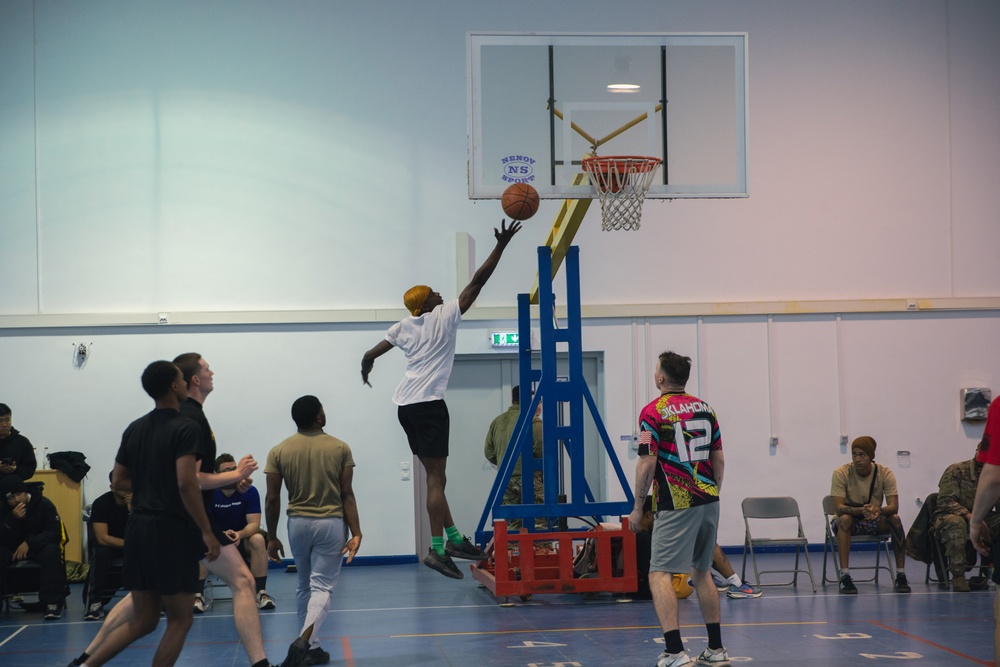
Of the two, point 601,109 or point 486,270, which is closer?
point 486,270

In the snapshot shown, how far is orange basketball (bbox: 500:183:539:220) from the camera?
25.1ft

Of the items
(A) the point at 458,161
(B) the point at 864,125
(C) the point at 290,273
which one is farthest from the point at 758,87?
(C) the point at 290,273

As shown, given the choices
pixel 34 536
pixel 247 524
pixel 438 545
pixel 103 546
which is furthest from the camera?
pixel 247 524

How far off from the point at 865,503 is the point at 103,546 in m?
7.42

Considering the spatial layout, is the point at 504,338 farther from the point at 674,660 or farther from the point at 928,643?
the point at 674,660

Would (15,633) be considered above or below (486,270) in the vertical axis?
below

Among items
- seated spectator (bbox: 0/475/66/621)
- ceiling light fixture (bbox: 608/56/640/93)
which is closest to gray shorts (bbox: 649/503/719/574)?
ceiling light fixture (bbox: 608/56/640/93)

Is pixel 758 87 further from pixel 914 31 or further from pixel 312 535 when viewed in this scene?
pixel 312 535

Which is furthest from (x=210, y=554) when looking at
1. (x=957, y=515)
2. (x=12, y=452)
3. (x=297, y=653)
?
(x=957, y=515)

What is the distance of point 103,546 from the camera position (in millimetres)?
9594

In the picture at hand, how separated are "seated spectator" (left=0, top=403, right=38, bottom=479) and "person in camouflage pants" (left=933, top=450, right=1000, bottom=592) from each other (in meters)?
9.05

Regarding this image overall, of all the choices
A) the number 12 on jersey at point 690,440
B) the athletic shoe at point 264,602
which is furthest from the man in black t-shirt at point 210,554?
the athletic shoe at point 264,602

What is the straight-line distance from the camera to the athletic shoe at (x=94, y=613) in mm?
9258

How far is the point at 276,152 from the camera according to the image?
13.2 metres
